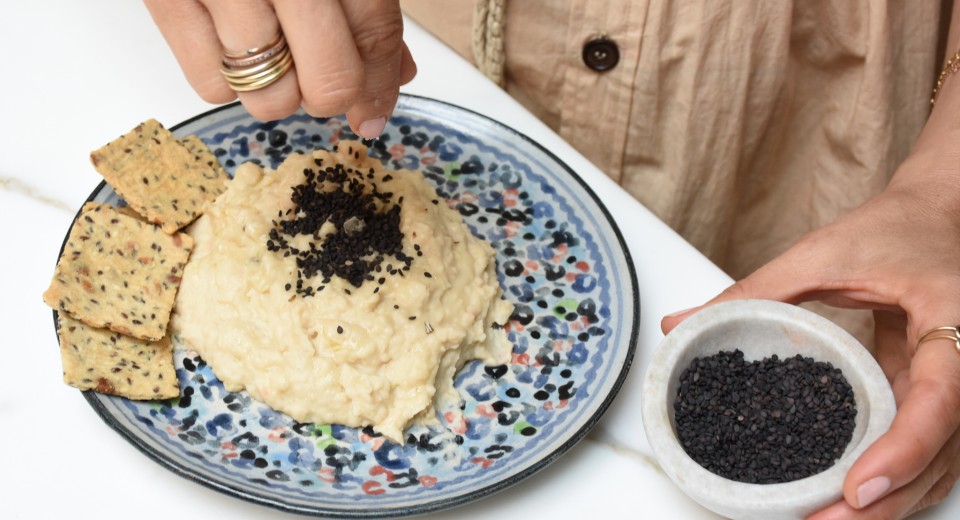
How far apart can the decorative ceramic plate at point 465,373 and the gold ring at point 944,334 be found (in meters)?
0.46

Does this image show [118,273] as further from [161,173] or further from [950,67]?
[950,67]

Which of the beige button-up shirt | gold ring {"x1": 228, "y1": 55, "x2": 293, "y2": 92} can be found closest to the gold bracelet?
the beige button-up shirt

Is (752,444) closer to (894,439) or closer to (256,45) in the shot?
(894,439)

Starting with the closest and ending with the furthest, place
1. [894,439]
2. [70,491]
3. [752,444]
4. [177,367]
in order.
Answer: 1. [894,439]
2. [752,444]
3. [70,491]
4. [177,367]

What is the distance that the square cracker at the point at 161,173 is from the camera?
5.61 feet

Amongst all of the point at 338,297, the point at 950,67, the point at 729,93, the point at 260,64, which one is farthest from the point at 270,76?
the point at 950,67

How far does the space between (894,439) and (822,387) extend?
181 millimetres

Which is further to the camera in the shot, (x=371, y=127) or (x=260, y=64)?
(x=371, y=127)

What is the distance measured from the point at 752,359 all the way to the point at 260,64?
0.87 metres

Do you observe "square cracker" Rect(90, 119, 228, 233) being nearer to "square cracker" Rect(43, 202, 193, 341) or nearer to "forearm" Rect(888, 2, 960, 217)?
"square cracker" Rect(43, 202, 193, 341)

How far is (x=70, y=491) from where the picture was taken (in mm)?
1454

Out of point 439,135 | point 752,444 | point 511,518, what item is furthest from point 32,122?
point 752,444

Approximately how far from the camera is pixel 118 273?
162 centimetres

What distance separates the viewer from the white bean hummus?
155 centimetres
